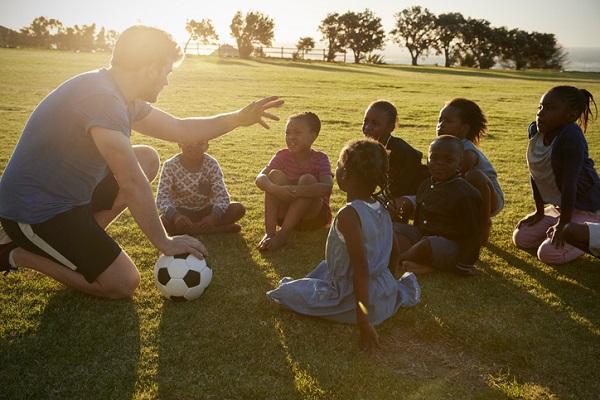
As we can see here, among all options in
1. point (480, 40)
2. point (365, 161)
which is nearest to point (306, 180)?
point (365, 161)

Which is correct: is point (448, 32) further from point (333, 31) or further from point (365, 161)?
point (365, 161)

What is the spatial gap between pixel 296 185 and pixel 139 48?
2.35 metres

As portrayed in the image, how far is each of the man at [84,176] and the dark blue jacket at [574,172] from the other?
12.0 ft

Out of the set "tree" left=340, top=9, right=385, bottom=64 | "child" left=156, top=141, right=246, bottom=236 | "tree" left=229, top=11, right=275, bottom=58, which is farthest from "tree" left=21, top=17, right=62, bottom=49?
"child" left=156, top=141, right=246, bottom=236

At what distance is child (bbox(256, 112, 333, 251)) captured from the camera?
5.16 meters

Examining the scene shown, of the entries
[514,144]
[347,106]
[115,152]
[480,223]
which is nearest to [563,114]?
[480,223]

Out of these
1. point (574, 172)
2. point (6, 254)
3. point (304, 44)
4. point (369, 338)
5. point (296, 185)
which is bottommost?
point (369, 338)

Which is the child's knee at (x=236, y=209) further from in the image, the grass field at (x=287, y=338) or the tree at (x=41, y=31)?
the tree at (x=41, y=31)

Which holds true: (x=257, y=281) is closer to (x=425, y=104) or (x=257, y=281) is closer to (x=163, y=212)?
(x=163, y=212)

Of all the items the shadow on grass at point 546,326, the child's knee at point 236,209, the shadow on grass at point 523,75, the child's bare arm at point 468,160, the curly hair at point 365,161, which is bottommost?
the shadow on grass at point 546,326

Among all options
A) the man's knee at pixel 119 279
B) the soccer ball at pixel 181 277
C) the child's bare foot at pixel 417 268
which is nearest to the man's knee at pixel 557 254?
the child's bare foot at pixel 417 268

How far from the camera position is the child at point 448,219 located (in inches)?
176

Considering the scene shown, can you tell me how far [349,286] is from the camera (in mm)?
3621

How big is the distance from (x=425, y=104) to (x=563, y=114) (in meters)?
15.0
